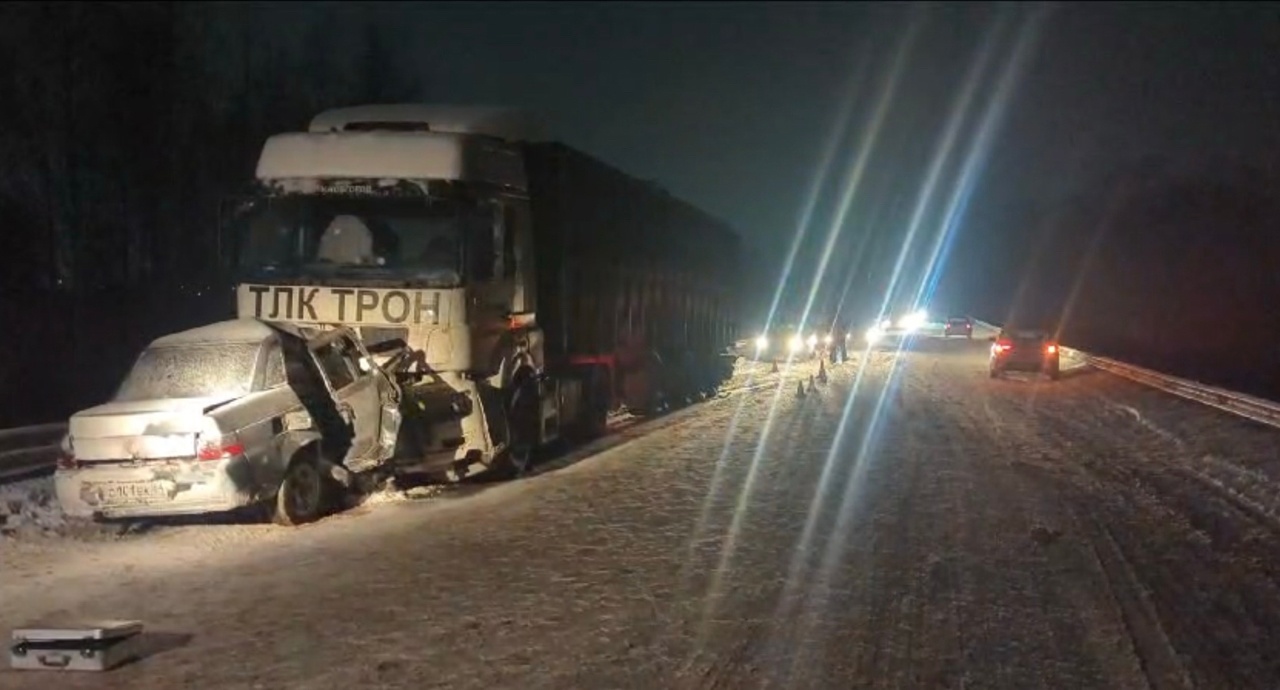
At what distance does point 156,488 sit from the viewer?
35.2 ft

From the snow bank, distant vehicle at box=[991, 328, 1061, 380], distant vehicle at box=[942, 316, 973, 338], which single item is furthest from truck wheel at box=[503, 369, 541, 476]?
distant vehicle at box=[942, 316, 973, 338]

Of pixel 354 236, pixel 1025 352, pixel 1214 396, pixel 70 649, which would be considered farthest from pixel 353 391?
pixel 1025 352

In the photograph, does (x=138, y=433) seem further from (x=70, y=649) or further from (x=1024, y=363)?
(x=1024, y=363)

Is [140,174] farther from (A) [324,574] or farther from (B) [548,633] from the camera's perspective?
(B) [548,633]

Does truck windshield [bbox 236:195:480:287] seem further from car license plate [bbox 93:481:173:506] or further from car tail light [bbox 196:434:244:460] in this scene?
car license plate [bbox 93:481:173:506]

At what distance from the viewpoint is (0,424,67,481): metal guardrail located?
15.9 meters

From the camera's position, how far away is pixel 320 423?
12.2 meters

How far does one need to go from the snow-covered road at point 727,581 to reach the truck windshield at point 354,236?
246 centimetres

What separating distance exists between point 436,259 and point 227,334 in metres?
2.36

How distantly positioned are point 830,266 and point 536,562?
2189 inches

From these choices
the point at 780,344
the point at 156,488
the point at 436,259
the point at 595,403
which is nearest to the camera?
the point at 156,488

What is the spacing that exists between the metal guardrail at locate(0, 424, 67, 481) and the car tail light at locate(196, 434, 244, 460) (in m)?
5.72

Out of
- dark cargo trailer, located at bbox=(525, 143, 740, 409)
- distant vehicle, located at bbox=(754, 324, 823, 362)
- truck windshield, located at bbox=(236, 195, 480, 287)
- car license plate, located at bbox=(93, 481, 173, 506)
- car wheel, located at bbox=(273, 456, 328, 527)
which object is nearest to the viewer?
car license plate, located at bbox=(93, 481, 173, 506)

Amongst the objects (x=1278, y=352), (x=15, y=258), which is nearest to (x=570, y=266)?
(x=15, y=258)
